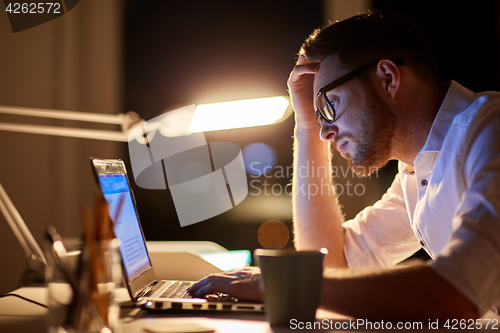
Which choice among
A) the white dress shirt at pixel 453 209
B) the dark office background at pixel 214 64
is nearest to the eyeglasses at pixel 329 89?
the white dress shirt at pixel 453 209

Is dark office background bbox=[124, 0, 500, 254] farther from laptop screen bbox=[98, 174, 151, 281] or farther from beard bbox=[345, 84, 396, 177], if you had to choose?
laptop screen bbox=[98, 174, 151, 281]

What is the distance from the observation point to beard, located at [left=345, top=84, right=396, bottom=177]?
1.11m

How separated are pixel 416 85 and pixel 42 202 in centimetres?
185

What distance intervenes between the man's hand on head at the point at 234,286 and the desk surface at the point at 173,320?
0.05 metres

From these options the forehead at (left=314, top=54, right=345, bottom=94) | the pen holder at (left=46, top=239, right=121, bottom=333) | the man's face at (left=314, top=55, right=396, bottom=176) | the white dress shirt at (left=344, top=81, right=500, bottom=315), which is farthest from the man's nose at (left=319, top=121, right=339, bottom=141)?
the pen holder at (left=46, top=239, right=121, bottom=333)

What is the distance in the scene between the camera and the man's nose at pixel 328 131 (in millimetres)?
1184

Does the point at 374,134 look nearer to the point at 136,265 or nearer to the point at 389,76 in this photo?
the point at 389,76

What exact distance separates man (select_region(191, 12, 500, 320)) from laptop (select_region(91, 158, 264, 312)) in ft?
0.18

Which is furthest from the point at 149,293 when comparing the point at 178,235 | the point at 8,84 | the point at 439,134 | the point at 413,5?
the point at 413,5

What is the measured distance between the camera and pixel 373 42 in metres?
1.12

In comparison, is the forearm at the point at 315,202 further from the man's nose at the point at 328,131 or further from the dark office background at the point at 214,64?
the dark office background at the point at 214,64

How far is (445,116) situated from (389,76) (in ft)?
0.70

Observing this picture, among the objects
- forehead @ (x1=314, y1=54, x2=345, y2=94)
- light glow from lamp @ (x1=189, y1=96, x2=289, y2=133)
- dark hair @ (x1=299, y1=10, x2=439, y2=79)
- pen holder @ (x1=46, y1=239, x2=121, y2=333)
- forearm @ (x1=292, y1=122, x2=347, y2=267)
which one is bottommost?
forearm @ (x1=292, y1=122, x2=347, y2=267)

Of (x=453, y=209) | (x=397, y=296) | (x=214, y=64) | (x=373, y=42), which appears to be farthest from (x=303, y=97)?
(x=397, y=296)
